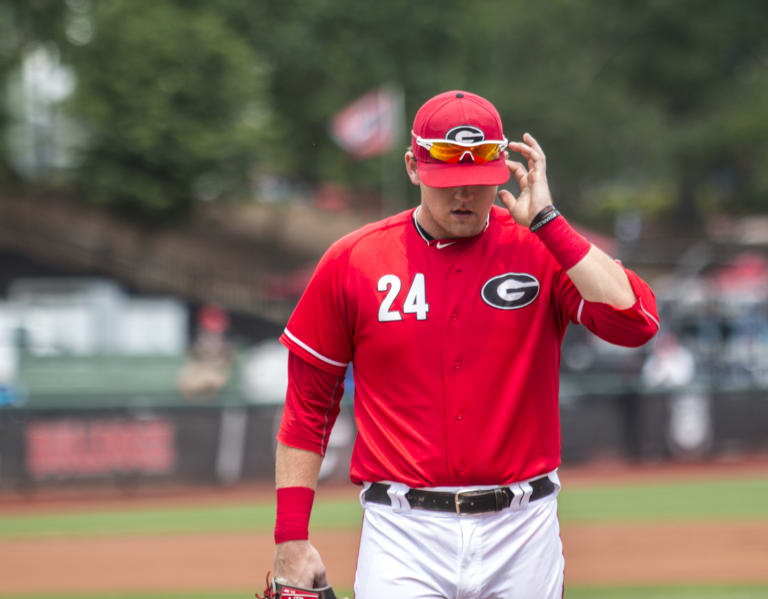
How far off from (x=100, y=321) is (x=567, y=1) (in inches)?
1119

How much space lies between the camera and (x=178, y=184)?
34062mm

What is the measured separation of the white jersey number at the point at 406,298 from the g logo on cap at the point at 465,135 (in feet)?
1.38

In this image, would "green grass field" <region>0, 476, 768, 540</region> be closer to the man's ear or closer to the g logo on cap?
the man's ear

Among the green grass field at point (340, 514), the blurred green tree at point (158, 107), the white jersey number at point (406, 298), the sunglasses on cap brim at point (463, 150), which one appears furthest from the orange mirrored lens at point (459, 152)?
the blurred green tree at point (158, 107)

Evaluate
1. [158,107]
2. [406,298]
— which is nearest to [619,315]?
[406,298]

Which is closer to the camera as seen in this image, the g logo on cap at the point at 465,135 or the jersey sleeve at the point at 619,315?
the jersey sleeve at the point at 619,315

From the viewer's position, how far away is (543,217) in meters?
3.25

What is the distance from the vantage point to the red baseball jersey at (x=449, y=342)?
131 inches

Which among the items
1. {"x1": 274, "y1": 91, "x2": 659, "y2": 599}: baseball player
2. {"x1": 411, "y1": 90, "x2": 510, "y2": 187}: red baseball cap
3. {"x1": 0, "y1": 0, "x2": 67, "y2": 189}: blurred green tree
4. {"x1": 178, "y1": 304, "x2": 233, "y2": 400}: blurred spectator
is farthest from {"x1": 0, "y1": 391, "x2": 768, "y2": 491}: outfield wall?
{"x1": 0, "y1": 0, "x2": 67, "y2": 189}: blurred green tree

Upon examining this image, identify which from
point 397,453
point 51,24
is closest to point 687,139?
point 51,24

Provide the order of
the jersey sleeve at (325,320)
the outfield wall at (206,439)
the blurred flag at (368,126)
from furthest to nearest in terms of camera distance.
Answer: the blurred flag at (368,126) → the outfield wall at (206,439) → the jersey sleeve at (325,320)

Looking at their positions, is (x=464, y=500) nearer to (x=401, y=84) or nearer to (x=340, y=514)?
(x=340, y=514)

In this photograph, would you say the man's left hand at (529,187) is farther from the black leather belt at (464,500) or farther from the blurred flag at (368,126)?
the blurred flag at (368,126)

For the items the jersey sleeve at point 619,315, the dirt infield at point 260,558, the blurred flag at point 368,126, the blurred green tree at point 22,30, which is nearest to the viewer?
the jersey sleeve at point 619,315
